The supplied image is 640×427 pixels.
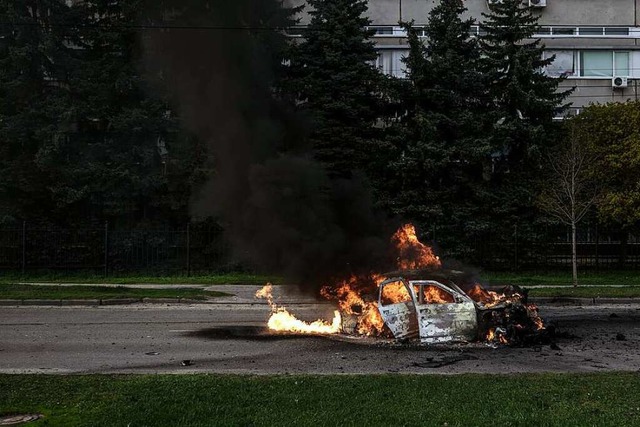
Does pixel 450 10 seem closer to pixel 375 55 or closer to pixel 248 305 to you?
pixel 375 55

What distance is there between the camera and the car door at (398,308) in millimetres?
9578

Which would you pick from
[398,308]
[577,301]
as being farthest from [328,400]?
[577,301]

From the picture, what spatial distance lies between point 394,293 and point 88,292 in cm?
1015

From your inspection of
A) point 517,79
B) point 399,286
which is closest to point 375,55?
point 517,79

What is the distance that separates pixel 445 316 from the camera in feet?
31.0

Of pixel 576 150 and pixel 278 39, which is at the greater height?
pixel 278 39

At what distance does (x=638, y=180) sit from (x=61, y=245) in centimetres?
2004

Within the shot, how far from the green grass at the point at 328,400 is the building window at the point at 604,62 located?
27.5 m

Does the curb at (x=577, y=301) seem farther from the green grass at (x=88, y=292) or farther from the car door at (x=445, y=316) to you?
the green grass at (x=88, y=292)

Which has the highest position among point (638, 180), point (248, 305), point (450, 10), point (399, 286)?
point (450, 10)

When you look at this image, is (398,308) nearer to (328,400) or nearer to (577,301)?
(328,400)

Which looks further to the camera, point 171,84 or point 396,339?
point 171,84

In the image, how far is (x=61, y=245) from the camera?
22.3 m

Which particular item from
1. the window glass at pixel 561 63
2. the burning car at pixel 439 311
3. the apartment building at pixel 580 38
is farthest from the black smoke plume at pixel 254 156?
the window glass at pixel 561 63
